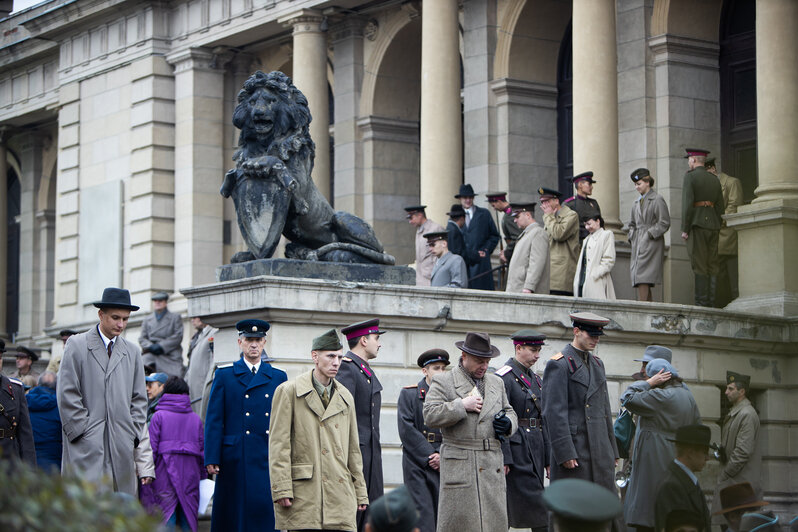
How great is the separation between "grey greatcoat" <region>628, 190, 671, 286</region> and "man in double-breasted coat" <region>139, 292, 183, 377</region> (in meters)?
7.78

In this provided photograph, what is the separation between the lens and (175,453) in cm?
1318

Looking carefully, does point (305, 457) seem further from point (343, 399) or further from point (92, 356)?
point (92, 356)

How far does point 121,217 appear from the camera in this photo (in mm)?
31766

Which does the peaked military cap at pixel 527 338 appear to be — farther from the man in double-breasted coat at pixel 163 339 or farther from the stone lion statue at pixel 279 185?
the man in double-breasted coat at pixel 163 339

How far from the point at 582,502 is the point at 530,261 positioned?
12898mm

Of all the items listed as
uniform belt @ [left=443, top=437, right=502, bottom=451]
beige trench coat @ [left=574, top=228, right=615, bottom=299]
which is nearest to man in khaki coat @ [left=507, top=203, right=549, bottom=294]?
beige trench coat @ [left=574, top=228, right=615, bottom=299]

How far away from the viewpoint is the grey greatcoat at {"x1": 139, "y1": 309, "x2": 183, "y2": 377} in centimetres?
2322

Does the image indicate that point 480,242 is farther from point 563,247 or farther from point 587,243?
point 587,243

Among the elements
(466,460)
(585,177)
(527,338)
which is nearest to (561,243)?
(585,177)

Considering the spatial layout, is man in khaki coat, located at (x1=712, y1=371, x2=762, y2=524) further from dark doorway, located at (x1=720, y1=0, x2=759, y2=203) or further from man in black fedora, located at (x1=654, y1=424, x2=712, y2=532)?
dark doorway, located at (x1=720, y1=0, x2=759, y2=203)

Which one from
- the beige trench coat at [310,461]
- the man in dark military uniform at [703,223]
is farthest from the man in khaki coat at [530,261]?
the beige trench coat at [310,461]

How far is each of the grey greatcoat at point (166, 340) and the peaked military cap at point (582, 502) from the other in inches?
724

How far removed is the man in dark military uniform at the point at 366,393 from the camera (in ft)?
36.0

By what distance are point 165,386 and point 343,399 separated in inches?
148
